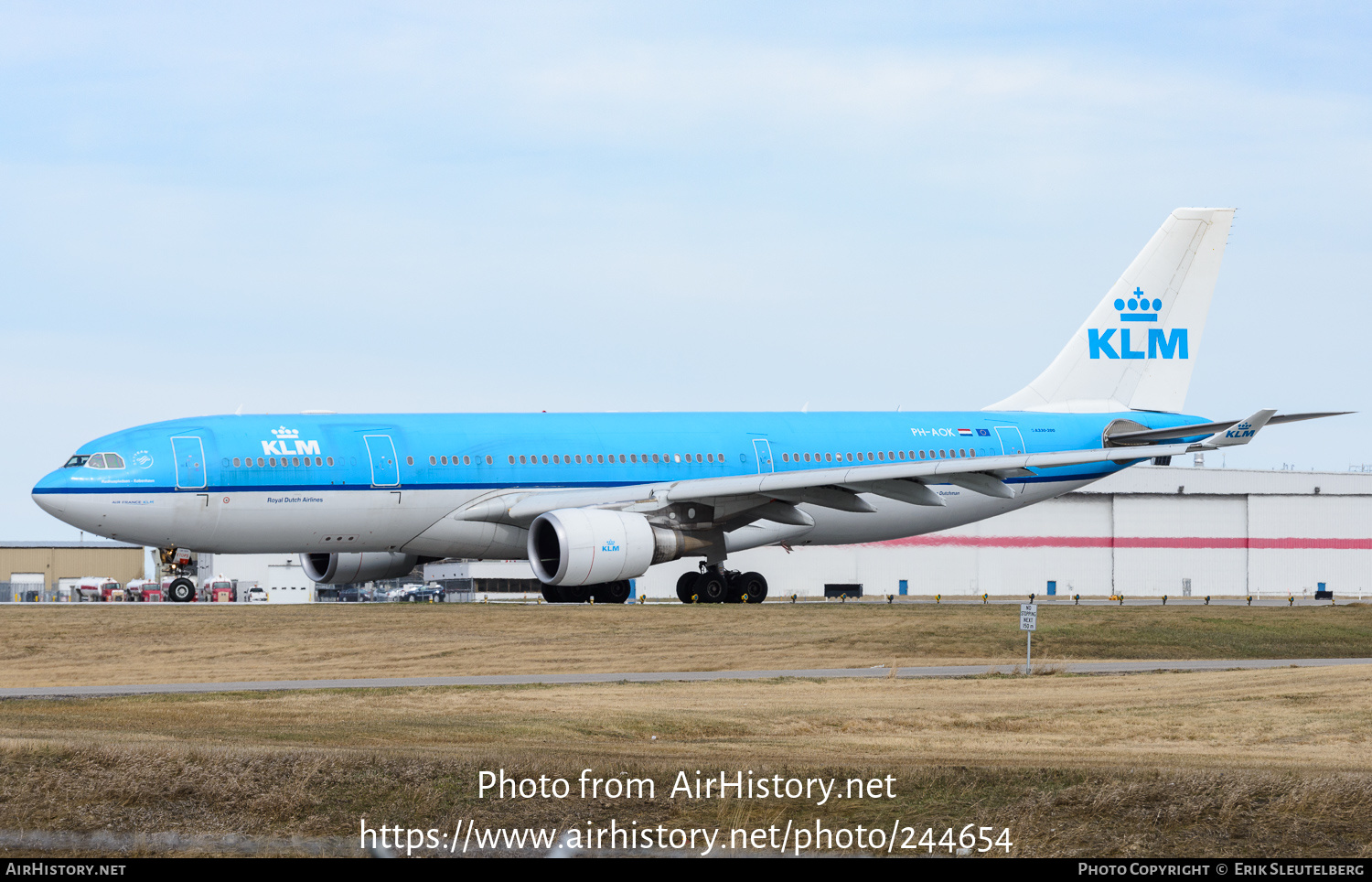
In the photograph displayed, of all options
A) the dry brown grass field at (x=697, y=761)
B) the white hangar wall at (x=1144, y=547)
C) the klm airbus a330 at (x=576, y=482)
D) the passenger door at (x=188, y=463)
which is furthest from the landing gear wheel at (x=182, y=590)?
the white hangar wall at (x=1144, y=547)

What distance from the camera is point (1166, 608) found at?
47531mm

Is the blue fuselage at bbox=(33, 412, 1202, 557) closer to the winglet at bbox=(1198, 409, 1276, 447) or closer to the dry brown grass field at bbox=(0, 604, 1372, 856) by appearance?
the dry brown grass field at bbox=(0, 604, 1372, 856)

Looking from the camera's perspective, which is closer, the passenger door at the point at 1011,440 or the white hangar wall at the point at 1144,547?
the passenger door at the point at 1011,440

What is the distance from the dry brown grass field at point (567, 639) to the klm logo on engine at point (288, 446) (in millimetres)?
3773

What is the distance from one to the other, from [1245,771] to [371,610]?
26.3m

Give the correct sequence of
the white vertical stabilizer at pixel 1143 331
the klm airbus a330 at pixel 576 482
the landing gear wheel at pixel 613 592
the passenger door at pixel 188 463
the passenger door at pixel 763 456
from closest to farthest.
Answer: the passenger door at pixel 188 463, the klm airbus a330 at pixel 576 482, the passenger door at pixel 763 456, the landing gear wheel at pixel 613 592, the white vertical stabilizer at pixel 1143 331

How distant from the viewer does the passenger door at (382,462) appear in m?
40.6

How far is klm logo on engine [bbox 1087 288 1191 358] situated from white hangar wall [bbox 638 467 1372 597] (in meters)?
32.3

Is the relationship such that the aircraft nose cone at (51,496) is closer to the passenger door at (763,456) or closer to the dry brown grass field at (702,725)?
the dry brown grass field at (702,725)

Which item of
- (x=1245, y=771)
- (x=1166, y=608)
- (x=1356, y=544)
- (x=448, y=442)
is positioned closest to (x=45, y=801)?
(x=1245, y=771)

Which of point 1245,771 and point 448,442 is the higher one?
point 448,442

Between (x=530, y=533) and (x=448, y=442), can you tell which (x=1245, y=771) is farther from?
(x=448, y=442)

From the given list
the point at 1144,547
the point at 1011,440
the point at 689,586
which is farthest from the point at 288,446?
the point at 1144,547

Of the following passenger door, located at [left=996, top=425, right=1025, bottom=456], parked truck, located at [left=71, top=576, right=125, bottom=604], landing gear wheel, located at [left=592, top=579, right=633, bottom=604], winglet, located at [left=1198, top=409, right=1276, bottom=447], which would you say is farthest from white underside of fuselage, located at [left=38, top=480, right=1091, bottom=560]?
parked truck, located at [left=71, top=576, right=125, bottom=604]
